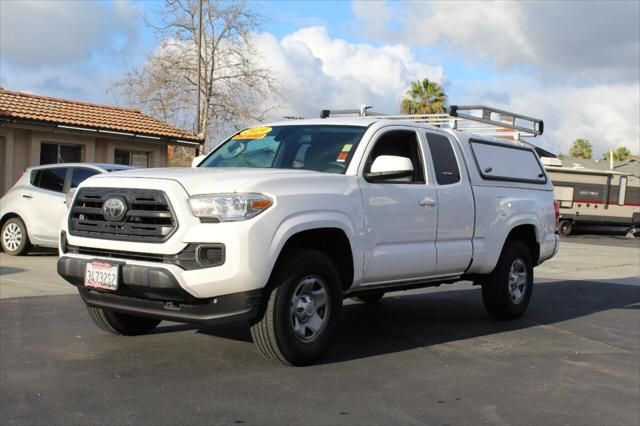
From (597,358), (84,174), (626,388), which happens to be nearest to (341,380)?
(626,388)

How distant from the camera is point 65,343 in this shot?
6105 mm

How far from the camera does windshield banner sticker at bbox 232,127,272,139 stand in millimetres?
6801

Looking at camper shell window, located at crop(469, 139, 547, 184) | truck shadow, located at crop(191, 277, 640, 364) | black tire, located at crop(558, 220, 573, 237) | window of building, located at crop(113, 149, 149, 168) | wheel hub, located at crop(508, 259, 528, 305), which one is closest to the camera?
truck shadow, located at crop(191, 277, 640, 364)

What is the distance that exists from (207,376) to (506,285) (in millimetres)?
3813

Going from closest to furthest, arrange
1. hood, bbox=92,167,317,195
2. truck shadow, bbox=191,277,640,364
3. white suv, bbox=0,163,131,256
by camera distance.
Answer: hood, bbox=92,167,317,195
truck shadow, bbox=191,277,640,364
white suv, bbox=0,163,131,256

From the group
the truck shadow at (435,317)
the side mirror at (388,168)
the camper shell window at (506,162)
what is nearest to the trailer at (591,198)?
the truck shadow at (435,317)

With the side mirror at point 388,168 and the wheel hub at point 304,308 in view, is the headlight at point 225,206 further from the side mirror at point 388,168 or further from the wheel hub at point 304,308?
the side mirror at point 388,168

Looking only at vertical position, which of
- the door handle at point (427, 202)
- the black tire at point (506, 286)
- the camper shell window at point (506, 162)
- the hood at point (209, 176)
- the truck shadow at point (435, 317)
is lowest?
the truck shadow at point (435, 317)

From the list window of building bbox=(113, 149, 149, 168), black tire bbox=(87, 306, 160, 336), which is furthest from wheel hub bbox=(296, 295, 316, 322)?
window of building bbox=(113, 149, 149, 168)

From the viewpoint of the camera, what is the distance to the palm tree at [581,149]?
77.9 meters

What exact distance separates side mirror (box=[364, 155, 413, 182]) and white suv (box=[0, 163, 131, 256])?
24.1 ft

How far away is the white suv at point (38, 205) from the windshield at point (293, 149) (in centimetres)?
607

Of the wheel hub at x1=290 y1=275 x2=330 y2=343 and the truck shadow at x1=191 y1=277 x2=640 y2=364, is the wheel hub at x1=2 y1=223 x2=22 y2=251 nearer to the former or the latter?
the truck shadow at x1=191 y1=277 x2=640 y2=364

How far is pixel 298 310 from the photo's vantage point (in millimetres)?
5438
